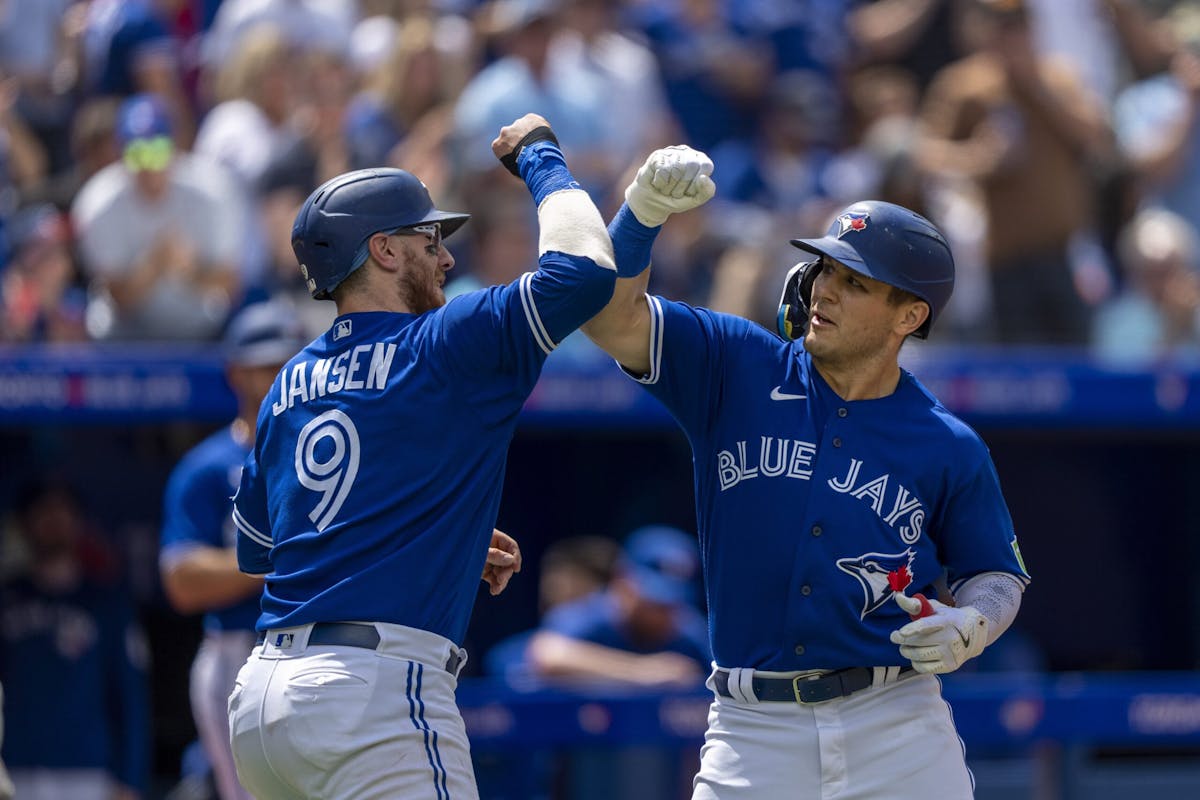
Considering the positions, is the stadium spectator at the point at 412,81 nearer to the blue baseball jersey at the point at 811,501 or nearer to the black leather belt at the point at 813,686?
the blue baseball jersey at the point at 811,501

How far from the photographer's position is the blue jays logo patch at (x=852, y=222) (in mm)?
3820

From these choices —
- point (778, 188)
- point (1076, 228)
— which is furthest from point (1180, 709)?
point (778, 188)

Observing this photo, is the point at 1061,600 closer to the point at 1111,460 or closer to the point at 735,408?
the point at 1111,460

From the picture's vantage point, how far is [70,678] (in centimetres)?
689

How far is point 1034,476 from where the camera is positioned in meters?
8.45

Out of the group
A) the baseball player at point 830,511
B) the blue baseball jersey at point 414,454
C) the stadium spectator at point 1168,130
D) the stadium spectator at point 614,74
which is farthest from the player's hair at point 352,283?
the stadium spectator at point 1168,130

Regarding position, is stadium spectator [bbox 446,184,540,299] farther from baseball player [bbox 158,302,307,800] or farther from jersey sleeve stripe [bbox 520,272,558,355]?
jersey sleeve stripe [bbox 520,272,558,355]

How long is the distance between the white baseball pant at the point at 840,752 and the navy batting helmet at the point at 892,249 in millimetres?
819

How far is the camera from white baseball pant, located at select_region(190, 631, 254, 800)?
17.5ft

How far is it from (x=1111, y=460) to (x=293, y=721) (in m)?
5.92

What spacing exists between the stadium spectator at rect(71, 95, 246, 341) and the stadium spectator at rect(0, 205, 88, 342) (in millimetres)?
92

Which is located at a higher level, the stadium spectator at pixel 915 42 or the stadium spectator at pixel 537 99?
the stadium spectator at pixel 915 42

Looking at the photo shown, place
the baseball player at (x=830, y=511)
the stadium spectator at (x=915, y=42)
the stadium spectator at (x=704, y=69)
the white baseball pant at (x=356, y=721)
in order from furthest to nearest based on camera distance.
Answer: the stadium spectator at (x=915, y=42), the stadium spectator at (x=704, y=69), the baseball player at (x=830, y=511), the white baseball pant at (x=356, y=721)

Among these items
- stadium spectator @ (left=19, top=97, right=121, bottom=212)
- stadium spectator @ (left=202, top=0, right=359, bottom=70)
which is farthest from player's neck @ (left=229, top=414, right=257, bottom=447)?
stadium spectator @ (left=202, top=0, right=359, bottom=70)
